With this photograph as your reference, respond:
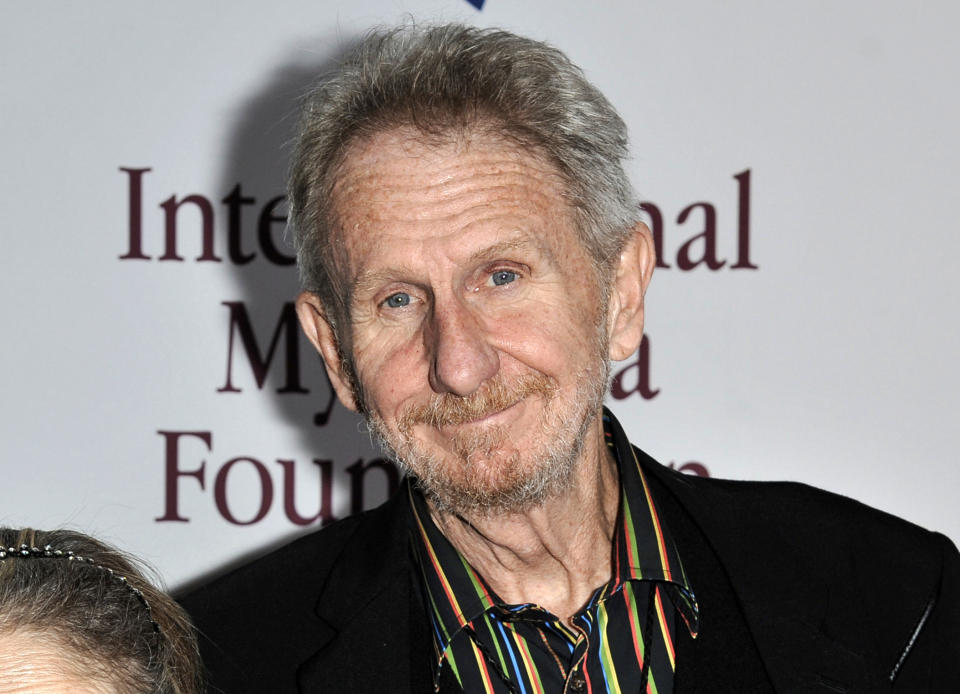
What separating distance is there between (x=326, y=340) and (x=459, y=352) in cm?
32

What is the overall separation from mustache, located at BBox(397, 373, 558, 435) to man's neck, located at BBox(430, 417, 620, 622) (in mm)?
154

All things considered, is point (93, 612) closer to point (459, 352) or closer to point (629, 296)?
point (459, 352)

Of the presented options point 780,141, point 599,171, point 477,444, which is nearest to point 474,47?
point 599,171

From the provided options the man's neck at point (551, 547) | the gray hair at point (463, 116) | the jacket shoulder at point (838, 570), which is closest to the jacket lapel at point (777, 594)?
the jacket shoulder at point (838, 570)

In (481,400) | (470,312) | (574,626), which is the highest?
(470,312)

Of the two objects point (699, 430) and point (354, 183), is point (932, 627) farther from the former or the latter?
point (354, 183)

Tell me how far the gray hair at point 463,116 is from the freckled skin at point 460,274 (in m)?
0.03

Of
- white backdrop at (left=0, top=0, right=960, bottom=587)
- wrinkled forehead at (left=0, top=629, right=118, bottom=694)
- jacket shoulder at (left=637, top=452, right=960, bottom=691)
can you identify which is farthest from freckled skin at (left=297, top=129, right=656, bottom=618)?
white backdrop at (left=0, top=0, right=960, bottom=587)

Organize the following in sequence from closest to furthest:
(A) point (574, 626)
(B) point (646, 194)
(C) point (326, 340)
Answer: (A) point (574, 626) < (C) point (326, 340) < (B) point (646, 194)

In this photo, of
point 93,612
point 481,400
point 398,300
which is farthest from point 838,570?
point 93,612

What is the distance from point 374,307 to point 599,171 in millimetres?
337

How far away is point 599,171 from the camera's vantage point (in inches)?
61.3

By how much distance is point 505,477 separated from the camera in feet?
4.87

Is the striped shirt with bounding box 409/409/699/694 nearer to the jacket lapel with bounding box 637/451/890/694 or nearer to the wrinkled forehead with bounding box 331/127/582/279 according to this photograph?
the jacket lapel with bounding box 637/451/890/694
